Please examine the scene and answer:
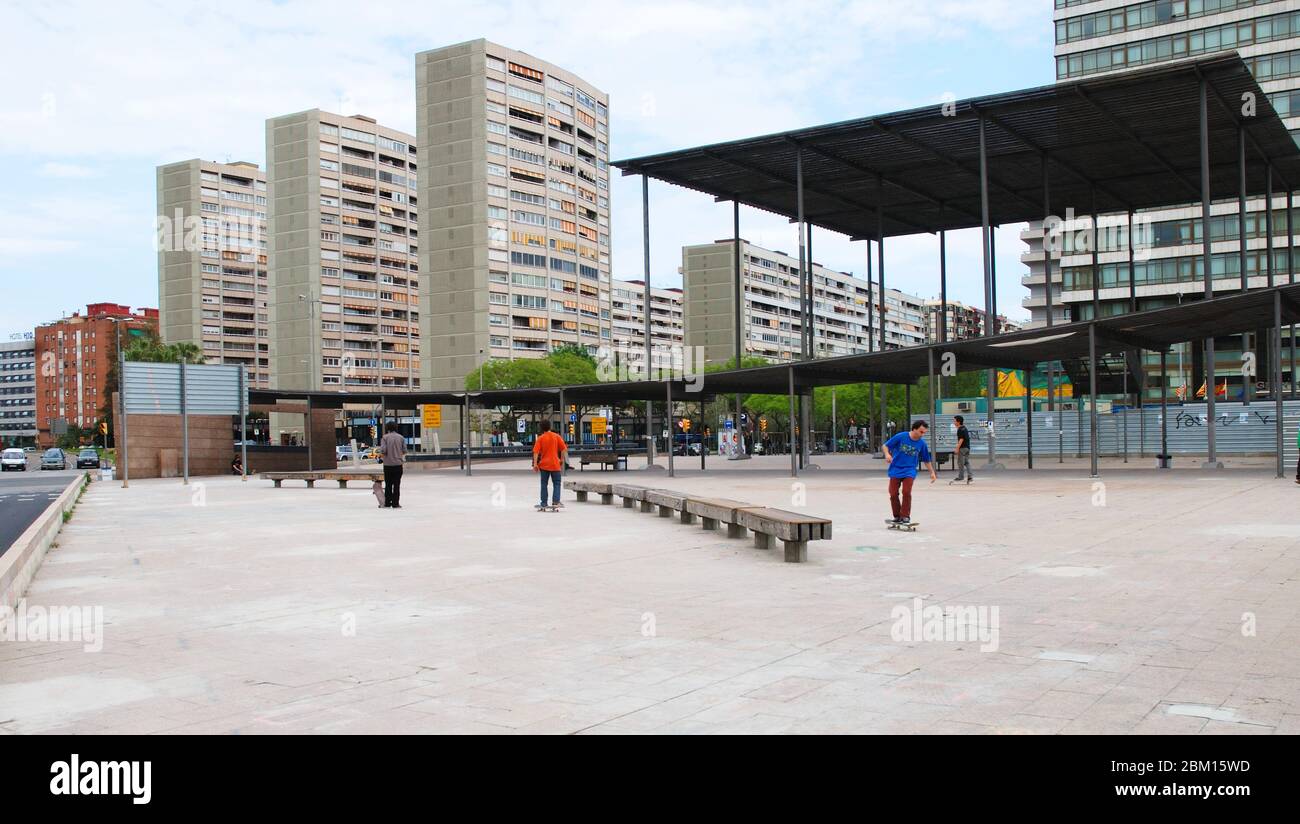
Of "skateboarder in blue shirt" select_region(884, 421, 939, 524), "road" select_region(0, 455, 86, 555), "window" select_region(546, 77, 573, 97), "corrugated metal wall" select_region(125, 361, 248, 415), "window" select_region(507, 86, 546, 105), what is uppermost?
"window" select_region(546, 77, 573, 97)

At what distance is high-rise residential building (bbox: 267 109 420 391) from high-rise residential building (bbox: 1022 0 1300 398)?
6837 centimetres

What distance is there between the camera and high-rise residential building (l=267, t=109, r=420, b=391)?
109688 mm

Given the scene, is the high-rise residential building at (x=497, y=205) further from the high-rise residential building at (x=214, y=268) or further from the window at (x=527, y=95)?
the high-rise residential building at (x=214, y=268)

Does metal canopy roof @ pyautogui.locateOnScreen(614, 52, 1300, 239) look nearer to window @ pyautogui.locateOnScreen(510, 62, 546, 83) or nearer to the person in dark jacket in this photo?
the person in dark jacket

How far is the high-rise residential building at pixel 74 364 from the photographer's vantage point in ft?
504

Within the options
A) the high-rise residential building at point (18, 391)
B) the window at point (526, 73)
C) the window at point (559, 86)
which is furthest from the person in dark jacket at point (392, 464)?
the high-rise residential building at point (18, 391)

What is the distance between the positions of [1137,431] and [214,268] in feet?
373

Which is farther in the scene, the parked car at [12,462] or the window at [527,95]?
the window at [527,95]

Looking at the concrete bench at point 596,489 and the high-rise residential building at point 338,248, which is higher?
the high-rise residential building at point 338,248

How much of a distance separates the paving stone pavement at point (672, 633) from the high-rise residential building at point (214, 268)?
395 ft

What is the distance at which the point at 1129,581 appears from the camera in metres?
8.44

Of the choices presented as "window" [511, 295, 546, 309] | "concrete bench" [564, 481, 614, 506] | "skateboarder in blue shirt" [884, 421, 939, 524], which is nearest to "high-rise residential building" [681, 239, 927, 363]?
"window" [511, 295, 546, 309]
